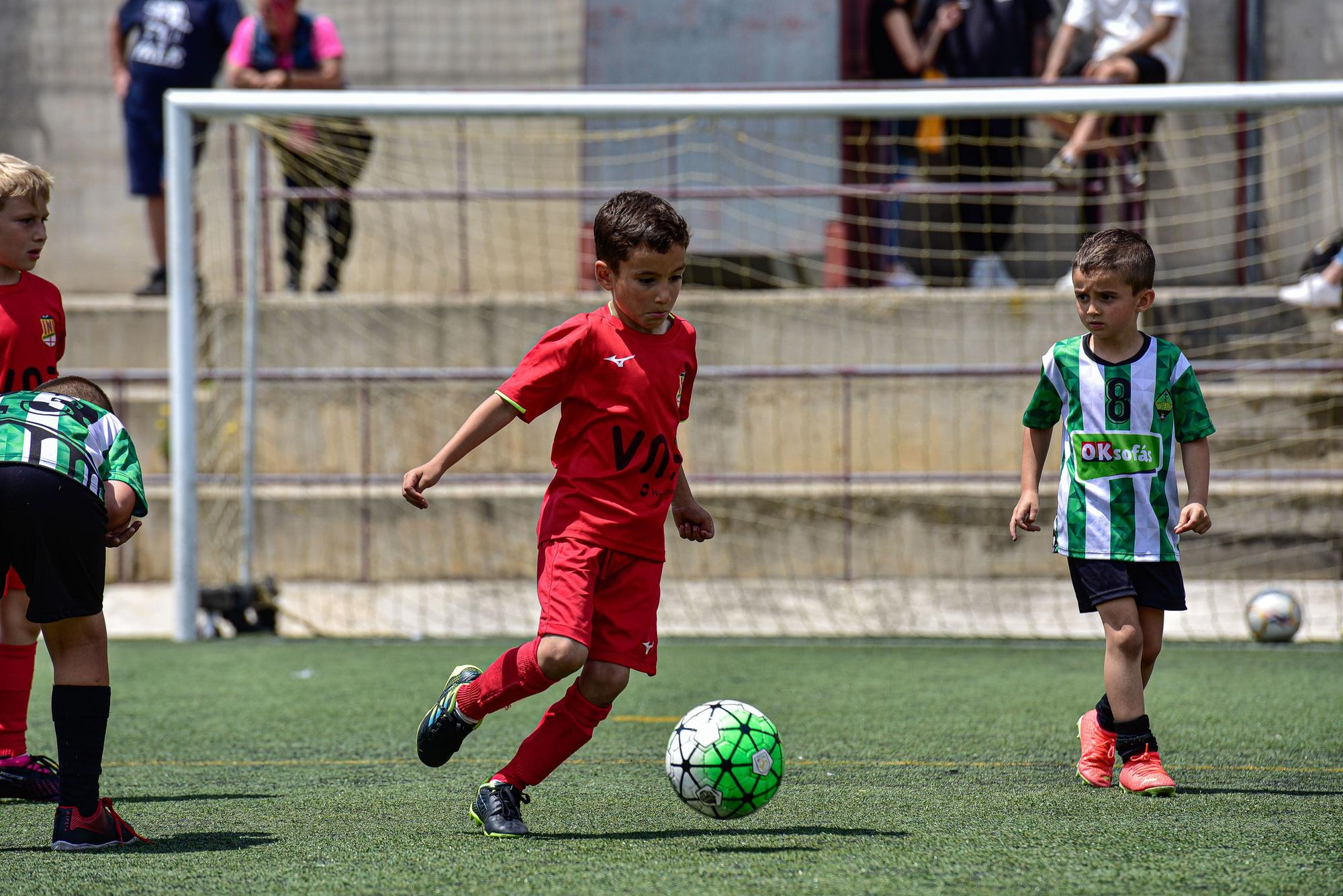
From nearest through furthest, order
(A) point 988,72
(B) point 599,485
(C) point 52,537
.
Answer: (C) point 52,537 → (B) point 599,485 → (A) point 988,72

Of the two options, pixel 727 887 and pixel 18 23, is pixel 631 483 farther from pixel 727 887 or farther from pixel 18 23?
pixel 18 23

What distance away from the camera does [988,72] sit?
30.8 feet

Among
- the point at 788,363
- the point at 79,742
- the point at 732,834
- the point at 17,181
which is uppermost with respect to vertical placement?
the point at 17,181

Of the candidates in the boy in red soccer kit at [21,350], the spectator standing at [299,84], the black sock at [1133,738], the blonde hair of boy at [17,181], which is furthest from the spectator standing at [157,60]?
the black sock at [1133,738]

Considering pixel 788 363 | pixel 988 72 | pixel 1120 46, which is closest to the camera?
pixel 1120 46

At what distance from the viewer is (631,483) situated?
3.39m

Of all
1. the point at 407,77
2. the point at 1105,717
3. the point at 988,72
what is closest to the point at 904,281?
the point at 988,72

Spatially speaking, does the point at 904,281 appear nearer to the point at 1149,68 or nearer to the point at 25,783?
the point at 1149,68

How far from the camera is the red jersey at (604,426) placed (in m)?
3.36

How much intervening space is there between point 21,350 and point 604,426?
1598 mm

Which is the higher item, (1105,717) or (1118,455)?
(1118,455)

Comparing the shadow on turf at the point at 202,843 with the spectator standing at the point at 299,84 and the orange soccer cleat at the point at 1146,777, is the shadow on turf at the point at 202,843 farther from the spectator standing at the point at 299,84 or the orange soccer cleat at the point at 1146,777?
the spectator standing at the point at 299,84

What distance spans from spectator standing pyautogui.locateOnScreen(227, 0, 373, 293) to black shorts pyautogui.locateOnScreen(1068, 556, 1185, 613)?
5584 millimetres

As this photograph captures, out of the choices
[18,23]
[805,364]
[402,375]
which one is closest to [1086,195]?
[805,364]
